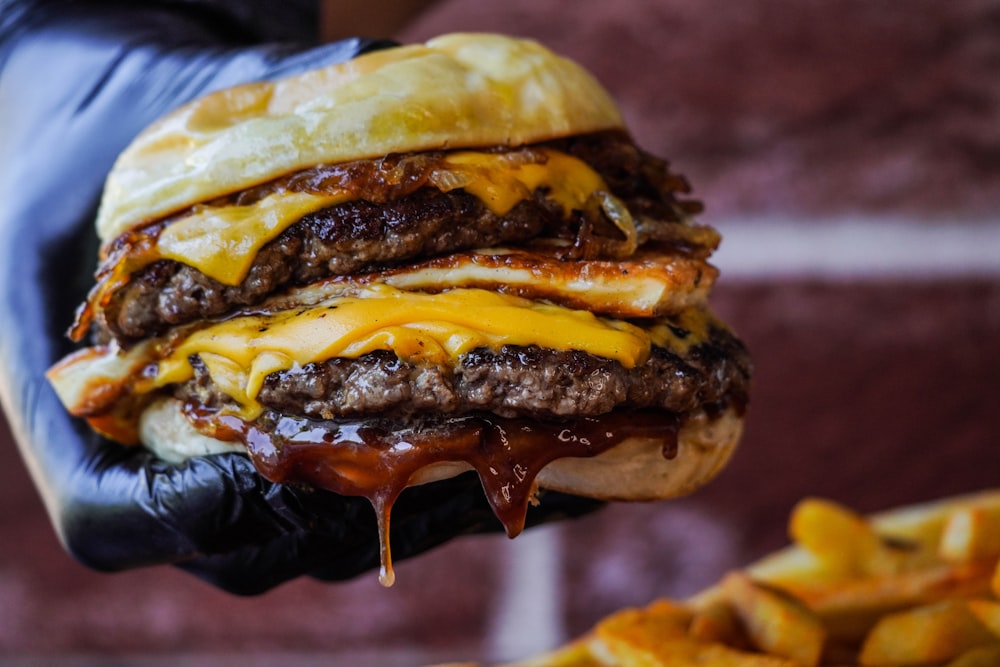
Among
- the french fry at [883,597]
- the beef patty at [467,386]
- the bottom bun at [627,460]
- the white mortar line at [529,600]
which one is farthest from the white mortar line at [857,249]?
the beef patty at [467,386]

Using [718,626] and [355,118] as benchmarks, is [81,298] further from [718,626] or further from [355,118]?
[718,626]

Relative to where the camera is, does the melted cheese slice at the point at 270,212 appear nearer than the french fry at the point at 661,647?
Yes

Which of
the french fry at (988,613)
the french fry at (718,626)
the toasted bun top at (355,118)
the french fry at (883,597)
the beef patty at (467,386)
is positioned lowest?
the french fry at (718,626)

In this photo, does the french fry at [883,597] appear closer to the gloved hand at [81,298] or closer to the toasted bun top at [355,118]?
the gloved hand at [81,298]

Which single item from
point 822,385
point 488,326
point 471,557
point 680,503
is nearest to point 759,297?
point 822,385

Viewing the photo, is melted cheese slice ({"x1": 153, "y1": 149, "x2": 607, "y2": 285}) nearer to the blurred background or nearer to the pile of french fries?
the pile of french fries

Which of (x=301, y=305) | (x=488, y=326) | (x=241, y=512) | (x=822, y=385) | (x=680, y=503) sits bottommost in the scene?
(x=680, y=503)

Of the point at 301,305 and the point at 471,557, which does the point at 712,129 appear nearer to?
the point at 471,557

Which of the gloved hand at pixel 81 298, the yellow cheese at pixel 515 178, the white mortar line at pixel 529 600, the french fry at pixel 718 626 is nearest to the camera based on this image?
the yellow cheese at pixel 515 178
